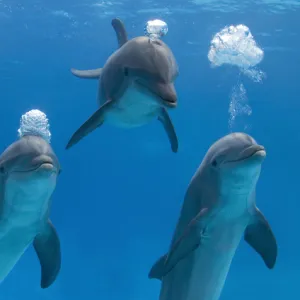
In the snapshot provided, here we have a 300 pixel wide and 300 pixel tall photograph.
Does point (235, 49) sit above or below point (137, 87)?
below

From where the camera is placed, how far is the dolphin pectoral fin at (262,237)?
6.98 metres

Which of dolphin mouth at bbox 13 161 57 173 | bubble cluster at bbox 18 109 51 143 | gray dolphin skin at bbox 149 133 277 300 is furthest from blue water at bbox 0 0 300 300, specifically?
dolphin mouth at bbox 13 161 57 173

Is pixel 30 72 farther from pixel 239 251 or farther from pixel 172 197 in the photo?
pixel 239 251

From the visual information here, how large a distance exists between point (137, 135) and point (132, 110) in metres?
25.6

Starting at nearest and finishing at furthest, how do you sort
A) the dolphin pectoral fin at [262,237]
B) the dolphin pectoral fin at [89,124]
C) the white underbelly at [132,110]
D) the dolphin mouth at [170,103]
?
A: the dolphin mouth at [170,103], the white underbelly at [132,110], the dolphin pectoral fin at [89,124], the dolphin pectoral fin at [262,237]

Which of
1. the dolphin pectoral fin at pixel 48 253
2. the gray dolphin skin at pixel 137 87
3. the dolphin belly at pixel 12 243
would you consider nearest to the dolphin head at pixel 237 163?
the gray dolphin skin at pixel 137 87

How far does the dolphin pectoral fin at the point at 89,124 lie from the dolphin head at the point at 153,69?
65 centimetres

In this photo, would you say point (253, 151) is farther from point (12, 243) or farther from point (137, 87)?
point (12, 243)

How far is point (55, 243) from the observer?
7.30 metres

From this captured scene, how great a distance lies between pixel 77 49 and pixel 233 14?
829 cm

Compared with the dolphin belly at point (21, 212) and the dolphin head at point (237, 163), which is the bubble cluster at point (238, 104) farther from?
the dolphin belly at point (21, 212)

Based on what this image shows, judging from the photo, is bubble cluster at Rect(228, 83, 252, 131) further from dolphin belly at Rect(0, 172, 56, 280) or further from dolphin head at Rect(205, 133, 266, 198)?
dolphin belly at Rect(0, 172, 56, 280)

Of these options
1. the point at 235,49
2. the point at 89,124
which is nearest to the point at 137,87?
the point at 89,124

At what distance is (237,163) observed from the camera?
6320mm
